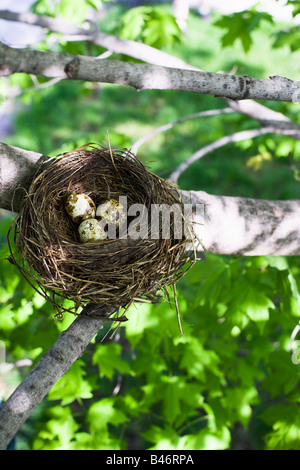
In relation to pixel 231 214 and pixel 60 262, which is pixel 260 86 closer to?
pixel 231 214

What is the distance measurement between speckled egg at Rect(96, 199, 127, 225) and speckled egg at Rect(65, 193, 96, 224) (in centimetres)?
5

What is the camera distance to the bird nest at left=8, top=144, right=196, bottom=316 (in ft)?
5.15

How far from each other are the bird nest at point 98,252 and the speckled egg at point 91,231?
7 centimetres

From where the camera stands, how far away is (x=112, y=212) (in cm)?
200

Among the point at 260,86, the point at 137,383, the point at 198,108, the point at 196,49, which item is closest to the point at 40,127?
the point at 198,108

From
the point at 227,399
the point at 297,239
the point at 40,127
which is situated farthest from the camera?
the point at 40,127

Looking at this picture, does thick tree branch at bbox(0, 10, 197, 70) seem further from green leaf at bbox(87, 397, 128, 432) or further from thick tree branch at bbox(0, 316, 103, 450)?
green leaf at bbox(87, 397, 128, 432)

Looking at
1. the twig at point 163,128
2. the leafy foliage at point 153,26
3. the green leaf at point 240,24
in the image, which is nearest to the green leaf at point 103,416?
the twig at point 163,128

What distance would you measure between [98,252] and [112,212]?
1.14ft

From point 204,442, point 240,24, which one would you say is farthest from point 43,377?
point 240,24

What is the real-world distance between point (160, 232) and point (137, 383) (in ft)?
7.64

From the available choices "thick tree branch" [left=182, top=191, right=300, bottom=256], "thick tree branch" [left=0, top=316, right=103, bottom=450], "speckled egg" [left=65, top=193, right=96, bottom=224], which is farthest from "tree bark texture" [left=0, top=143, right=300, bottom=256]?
"thick tree branch" [left=0, top=316, right=103, bottom=450]

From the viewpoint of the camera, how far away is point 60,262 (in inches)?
63.9
